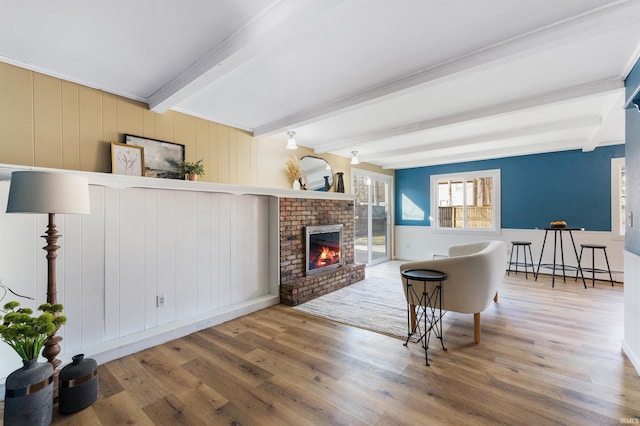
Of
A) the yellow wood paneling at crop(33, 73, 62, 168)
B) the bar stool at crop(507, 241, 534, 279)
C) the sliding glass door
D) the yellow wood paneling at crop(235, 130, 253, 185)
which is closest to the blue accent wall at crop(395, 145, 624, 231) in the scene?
the bar stool at crop(507, 241, 534, 279)

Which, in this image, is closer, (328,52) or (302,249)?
(328,52)

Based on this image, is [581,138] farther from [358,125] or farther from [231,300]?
[231,300]

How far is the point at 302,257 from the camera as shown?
4.32 metres

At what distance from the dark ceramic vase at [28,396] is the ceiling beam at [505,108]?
411 cm

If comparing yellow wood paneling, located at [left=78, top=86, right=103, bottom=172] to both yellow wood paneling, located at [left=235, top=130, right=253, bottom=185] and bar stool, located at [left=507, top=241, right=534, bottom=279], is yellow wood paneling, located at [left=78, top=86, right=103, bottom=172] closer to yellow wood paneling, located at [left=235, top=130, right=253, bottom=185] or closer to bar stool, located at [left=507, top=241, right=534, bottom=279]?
yellow wood paneling, located at [left=235, top=130, right=253, bottom=185]

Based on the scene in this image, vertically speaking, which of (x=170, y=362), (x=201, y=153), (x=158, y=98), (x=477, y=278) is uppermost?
(x=158, y=98)

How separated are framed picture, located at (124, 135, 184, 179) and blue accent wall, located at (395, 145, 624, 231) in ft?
19.1

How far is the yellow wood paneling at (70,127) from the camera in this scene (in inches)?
96.7

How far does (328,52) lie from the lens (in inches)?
83.1

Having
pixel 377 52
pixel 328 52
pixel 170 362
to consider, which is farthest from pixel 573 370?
pixel 170 362

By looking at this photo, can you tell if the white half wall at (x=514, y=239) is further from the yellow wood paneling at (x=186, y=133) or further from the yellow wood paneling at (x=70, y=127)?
the yellow wood paneling at (x=70, y=127)

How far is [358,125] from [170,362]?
3420mm

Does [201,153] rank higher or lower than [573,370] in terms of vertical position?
higher

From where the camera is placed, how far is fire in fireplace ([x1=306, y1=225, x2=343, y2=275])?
14.6 ft
